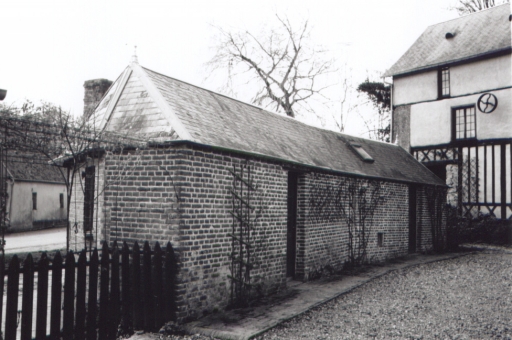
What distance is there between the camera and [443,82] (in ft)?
69.3

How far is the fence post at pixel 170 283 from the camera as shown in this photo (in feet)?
21.4

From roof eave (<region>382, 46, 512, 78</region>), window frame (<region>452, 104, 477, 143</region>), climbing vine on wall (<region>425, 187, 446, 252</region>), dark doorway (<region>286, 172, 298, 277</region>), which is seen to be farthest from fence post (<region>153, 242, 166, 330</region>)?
roof eave (<region>382, 46, 512, 78</region>)

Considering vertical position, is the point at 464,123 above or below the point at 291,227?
above

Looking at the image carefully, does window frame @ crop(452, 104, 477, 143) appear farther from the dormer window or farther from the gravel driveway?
the gravel driveway

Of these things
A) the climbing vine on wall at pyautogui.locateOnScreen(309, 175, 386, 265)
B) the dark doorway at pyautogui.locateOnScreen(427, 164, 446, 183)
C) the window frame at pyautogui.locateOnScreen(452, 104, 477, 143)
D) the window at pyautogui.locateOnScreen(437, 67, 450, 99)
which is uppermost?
the window at pyautogui.locateOnScreen(437, 67, 450, 99)

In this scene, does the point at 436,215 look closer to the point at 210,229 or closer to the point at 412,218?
the point at 412,218

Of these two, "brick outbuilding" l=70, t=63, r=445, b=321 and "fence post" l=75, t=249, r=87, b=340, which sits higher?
"brick outbuilding" l=70, t=63, r=445, b=321

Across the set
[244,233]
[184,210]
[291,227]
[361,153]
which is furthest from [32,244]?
[184,210]

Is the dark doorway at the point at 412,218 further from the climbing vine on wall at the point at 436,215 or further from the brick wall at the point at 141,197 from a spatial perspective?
the brick wall at the point at 141,197

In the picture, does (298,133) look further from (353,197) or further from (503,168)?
(503,168)

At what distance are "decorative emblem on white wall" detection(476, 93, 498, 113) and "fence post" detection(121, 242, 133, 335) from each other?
1781 centimetres

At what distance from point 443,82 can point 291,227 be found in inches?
568

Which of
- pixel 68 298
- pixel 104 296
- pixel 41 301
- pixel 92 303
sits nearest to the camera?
pixel 41 301

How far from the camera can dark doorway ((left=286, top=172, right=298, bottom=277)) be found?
10609 mm
